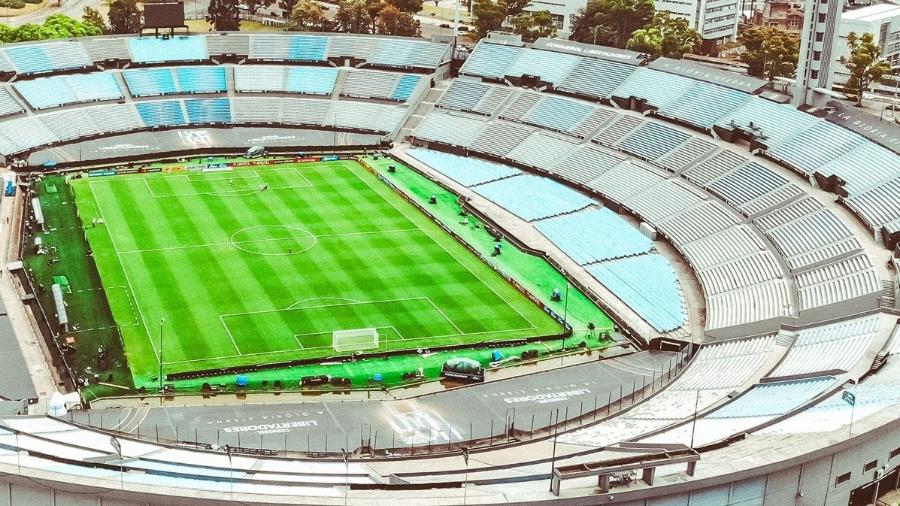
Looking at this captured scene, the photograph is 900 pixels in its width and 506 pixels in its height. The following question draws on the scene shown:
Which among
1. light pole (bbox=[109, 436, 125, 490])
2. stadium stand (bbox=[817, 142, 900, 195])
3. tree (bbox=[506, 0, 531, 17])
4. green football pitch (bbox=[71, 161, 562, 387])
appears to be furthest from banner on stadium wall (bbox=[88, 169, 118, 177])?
tree (bbox=[506, 0, 531, 17])

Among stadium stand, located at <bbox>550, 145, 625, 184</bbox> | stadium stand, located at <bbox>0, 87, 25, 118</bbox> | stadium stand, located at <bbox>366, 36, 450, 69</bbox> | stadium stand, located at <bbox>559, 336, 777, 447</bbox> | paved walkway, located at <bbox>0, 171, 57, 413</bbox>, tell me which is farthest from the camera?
stadium stand, located at <bbox>366, 36, 450, 69</bbox>

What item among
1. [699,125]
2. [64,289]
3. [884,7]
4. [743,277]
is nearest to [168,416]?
[64,289]

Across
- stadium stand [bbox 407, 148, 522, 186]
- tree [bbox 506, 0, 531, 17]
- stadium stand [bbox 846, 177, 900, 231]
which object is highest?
tree [bbox 506, 0, 531, 17]

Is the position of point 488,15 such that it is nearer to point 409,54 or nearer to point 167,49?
point 409,54

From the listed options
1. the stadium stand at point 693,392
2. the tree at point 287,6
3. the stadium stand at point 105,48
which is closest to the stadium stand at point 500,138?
the stadium stand at point 105,48

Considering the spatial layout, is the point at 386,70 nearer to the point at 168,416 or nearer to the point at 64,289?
the point at 64,289

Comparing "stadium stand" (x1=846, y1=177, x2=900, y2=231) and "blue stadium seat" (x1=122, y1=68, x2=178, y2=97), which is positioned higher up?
"blue stadium seat" (x1=122, y1=68, x2=178, y2=97)

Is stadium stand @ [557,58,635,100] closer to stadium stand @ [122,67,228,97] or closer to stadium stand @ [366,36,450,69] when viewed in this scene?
stadium stand @ [366,36,450,69]
